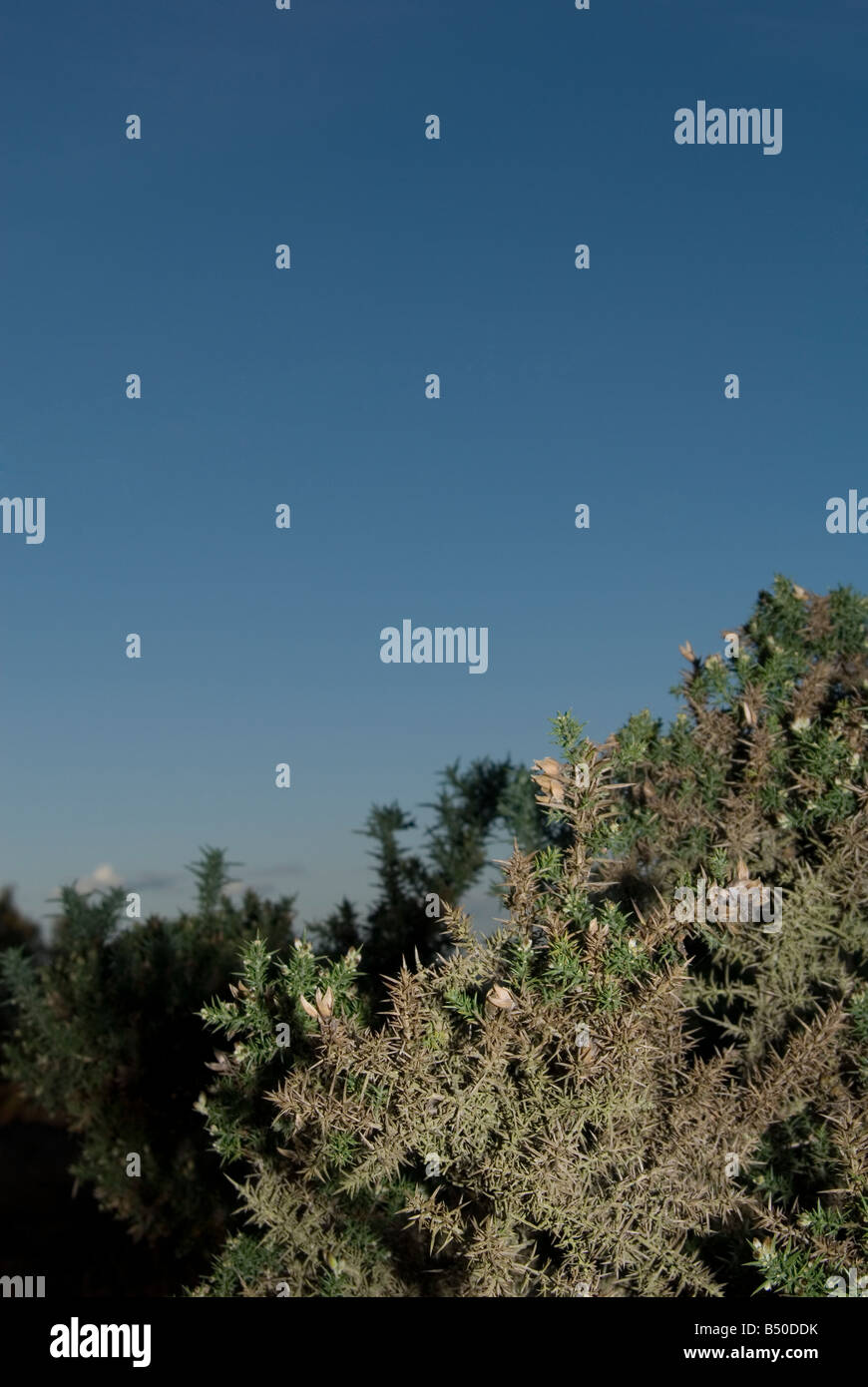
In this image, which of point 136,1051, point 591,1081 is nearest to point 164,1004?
point 136,1051

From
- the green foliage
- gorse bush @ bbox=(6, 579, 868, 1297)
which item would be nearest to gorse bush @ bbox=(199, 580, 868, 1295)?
gorse bush @ bbox=(6, 579, 868, 1297)

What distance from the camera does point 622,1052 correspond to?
3.16 metres

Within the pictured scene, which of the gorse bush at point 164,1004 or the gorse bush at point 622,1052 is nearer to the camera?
the gorse bush at point 622,1052

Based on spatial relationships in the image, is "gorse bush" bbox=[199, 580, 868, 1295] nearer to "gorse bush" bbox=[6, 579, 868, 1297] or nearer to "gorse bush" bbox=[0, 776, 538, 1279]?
"gorse bush" bbox=[6, 579, 868, 1297]

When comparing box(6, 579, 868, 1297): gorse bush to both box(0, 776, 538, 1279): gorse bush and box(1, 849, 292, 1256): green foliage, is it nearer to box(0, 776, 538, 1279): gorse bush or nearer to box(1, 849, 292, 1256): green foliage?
box(0, 776, 538, 1279): gorse bush

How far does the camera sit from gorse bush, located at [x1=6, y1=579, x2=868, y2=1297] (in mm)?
3193

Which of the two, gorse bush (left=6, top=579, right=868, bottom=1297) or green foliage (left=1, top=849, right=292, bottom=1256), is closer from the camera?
gorse bush (left=6, top=579, right=868, bottom=1297)

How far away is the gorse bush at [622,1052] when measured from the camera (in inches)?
126

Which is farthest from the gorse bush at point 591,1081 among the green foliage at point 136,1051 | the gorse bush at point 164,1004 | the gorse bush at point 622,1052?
the green foliage at point 136,1051

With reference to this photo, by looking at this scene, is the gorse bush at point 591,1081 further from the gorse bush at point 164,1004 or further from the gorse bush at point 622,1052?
the gorse bush at point 164,1004

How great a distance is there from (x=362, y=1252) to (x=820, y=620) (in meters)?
3.55

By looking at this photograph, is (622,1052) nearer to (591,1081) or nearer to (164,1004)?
(591,1081)

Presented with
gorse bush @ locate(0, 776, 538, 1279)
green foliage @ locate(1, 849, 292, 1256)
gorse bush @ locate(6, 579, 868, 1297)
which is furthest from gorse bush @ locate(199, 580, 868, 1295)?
green foliage @ locate(1, 849, 292, 1256)
